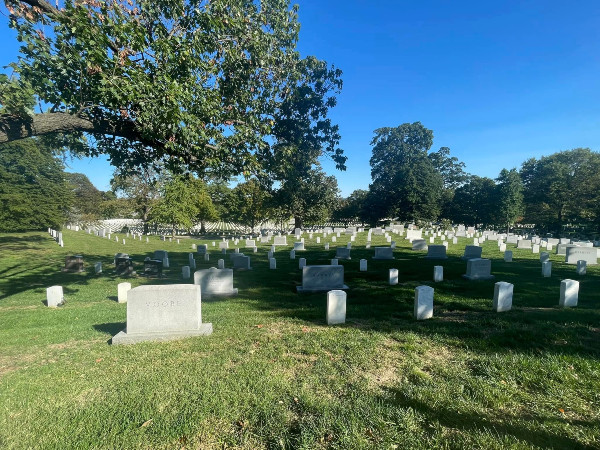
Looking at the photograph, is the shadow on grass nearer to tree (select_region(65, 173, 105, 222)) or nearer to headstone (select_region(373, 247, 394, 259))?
headstone (select_region(373, 247, 394, 259))

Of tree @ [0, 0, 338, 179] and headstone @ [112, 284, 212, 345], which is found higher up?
tree @ [0, 0, 338, 179]

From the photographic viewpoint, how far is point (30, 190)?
1240 inches

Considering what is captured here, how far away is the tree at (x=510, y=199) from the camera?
43000mm

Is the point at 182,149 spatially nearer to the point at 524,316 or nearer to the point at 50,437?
the point at 50,437

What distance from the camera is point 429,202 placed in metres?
44.2

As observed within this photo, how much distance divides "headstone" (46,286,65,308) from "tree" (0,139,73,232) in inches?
1159

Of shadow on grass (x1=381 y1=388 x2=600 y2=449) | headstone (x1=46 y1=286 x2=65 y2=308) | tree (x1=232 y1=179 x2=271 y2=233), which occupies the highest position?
tree (x1=232 y1=179 x2=271 y2=233)

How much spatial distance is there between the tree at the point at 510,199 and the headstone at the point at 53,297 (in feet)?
174

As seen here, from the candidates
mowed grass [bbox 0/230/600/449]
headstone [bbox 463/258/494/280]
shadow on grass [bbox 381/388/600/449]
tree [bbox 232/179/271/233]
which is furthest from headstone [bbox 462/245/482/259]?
tree [bbox 232/179/271/233]

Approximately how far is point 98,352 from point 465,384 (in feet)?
19.1

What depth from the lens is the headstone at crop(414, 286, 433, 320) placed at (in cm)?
618

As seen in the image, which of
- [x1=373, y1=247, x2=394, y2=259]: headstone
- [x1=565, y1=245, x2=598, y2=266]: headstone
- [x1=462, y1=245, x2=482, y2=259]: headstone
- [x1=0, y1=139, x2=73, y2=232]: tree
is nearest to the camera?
[x1=565, y1=245, x2=598, y2=266]: headstone

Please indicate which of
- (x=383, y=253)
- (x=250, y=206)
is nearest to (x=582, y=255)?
(x=383, y=253)

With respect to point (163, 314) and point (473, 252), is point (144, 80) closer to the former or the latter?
point (163, 314)
